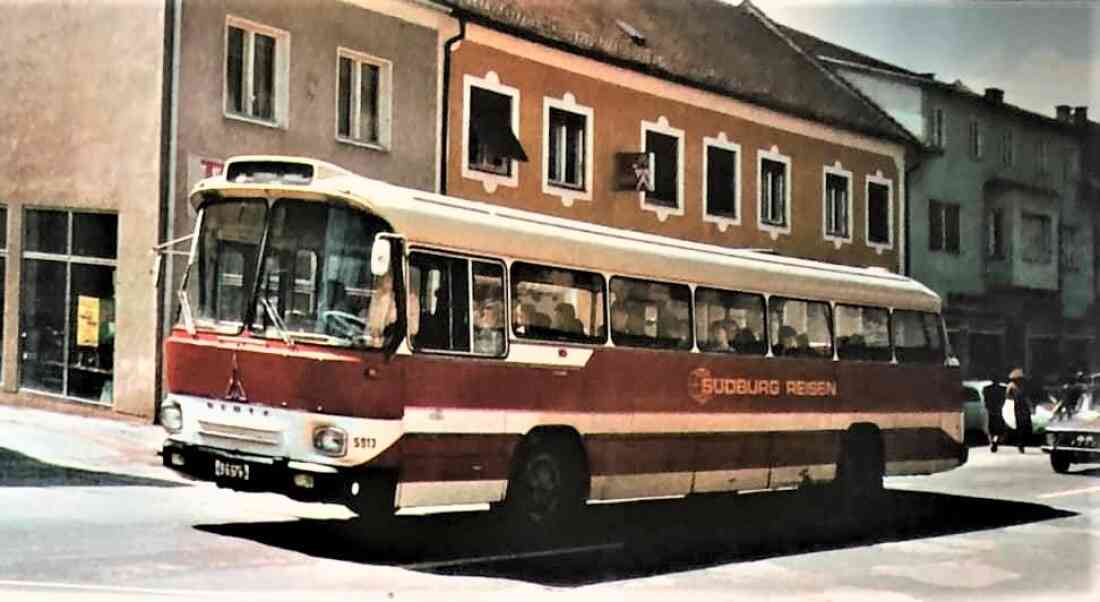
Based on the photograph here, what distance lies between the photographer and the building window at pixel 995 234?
26.2ft

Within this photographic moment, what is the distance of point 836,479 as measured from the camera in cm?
859

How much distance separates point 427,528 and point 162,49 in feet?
9.05

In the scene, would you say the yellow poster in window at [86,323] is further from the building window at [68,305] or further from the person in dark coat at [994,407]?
the person in dark coat at [994,407]

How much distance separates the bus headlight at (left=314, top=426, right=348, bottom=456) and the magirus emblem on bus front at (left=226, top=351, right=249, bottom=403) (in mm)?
408

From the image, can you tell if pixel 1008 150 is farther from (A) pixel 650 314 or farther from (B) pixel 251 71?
(B) pixel 251 71

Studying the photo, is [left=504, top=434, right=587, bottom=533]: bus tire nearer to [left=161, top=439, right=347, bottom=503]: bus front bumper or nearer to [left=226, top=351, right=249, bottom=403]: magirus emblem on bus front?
[left=161, top=439, right=347, bottom=503]: bus front bumper

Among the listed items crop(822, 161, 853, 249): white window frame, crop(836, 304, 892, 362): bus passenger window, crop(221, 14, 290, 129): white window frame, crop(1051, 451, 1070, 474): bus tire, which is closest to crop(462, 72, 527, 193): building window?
crop(221, 14, 290, 129): white window frame

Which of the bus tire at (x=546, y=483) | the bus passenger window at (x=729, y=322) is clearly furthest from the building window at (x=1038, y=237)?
the bus tire at (x=546, y=483)

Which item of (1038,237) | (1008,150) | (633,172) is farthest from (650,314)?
(1008,150)

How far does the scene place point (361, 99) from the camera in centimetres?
784

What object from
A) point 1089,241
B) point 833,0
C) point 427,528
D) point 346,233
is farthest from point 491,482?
point 1089,241

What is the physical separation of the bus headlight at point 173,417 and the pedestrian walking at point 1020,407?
492 centimetres

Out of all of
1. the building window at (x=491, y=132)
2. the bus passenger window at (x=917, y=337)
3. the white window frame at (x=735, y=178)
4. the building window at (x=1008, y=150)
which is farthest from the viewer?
the bus passenger window at (x=917, y=337)

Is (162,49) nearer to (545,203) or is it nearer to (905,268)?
(545,203)
